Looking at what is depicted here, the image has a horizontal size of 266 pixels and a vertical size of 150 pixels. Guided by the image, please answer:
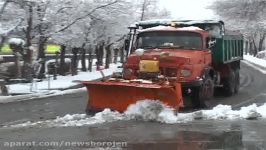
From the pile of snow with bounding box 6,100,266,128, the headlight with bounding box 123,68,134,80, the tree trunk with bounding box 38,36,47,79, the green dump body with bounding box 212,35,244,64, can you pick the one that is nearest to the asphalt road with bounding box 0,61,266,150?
the pile of snow with bounding box 6,100,266,128

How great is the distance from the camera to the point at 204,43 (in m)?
15.8

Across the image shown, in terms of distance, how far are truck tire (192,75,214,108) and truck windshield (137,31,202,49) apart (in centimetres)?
97

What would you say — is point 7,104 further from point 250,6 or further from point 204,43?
point 250,6

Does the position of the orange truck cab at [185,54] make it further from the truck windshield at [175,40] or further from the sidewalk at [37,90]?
the sidewalk at [37,90]

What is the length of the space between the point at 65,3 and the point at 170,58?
13.6 m

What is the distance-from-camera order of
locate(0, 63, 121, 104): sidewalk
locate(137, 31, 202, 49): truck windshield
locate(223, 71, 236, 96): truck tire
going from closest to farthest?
1. locate(137, 31, 202, 49): truck windshield
2. locate(223, 71, 236, 96): truck tire
3. locate(0, 63, 121, 104): sidewalk

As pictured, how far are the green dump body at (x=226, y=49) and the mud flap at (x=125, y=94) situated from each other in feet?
15.6

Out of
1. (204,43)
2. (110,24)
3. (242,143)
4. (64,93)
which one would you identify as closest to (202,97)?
(204,43)

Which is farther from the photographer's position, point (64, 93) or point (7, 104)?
point (64, 93)

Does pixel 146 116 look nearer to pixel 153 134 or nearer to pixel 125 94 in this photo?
pixel 125 94

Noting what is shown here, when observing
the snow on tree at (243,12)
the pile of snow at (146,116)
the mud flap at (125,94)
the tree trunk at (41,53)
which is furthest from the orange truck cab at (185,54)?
the snow on tree at (243,12)

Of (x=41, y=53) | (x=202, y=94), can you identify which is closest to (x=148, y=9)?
(x=41, y=53)

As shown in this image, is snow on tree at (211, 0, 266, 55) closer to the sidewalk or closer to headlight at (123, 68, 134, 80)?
the sidewalk

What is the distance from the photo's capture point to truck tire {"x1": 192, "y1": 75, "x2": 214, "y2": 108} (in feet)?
49.3
